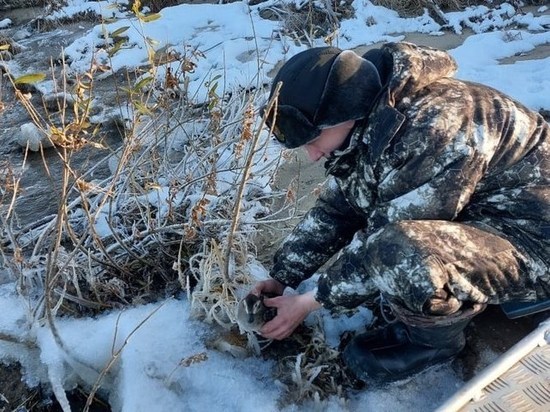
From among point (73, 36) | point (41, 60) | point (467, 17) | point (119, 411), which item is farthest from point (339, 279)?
point (73, 36)

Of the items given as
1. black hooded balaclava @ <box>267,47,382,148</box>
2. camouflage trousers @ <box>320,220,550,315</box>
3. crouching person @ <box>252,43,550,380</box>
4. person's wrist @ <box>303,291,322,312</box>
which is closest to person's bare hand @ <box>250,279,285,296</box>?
person's wrist @ <box>303,291,322,312</box>

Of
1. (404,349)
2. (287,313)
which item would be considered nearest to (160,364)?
(287,313)

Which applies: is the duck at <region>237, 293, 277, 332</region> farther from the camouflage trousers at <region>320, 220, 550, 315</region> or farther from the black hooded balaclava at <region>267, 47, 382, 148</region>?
the black hooded balaclava at <region>267, 47, 382, 148</region>

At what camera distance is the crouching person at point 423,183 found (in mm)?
1684

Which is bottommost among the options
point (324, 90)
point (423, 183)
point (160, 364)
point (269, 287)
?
point (160, 364)

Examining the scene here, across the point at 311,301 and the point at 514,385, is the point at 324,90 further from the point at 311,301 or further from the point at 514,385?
the point at 514,385

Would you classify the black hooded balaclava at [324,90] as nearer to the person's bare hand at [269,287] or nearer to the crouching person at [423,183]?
the crouching person at [423,183]

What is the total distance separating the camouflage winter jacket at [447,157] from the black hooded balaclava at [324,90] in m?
0.07

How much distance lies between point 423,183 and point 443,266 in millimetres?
234

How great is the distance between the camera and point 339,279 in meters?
1.88

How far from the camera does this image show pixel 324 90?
66.3 inches

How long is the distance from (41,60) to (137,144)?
4.25 meters

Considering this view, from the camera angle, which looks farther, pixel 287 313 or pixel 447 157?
pixel 287 313

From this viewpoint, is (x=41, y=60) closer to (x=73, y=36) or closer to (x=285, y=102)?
(x=73, y=36)
